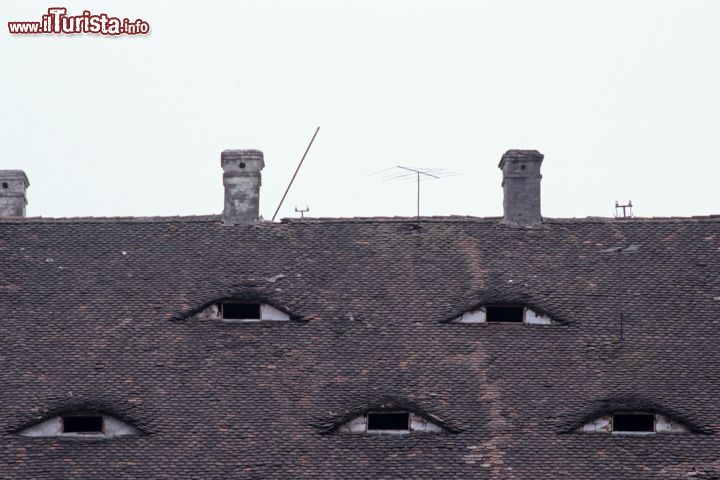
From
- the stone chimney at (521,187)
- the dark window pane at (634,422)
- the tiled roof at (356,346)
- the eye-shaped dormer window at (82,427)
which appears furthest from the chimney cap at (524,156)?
the eye-shaped dormer window at (82,427)

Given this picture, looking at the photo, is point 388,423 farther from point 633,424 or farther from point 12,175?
point 12,175

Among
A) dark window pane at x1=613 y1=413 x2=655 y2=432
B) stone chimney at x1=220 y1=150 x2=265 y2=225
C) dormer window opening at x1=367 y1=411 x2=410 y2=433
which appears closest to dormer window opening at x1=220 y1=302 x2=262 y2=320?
stone chimney at x1=220 y1=150 x2=265 y2=225

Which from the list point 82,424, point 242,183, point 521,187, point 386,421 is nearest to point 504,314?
point 386,421

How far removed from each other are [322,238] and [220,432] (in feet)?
28.0

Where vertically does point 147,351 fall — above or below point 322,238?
below

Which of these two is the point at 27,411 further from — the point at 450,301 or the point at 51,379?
the point at 450,301

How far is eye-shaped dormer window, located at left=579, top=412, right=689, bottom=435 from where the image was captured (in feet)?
118

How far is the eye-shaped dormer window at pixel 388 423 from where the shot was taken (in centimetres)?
3603

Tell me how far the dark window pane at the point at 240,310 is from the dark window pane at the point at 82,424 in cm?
472

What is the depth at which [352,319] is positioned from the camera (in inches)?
1564

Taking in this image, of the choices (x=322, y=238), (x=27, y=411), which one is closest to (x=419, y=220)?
(x=322, y=238)

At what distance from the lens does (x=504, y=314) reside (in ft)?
131

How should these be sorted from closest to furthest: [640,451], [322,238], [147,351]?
[640,451], [147,351], [322,238]

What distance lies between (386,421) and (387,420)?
3 centimetres
